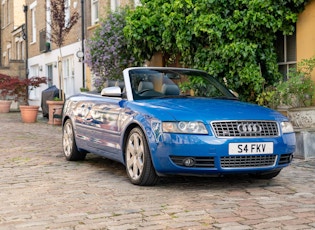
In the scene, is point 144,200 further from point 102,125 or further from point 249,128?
point 102,125

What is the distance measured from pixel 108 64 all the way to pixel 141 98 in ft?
28.8

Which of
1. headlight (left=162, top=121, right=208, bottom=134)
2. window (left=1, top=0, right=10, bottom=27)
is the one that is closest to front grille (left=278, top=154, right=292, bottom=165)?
headlight (left=162, top=121, right=208, bottom=134)

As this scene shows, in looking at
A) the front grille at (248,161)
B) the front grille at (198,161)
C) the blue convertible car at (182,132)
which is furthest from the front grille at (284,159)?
the front grille at (198,161)

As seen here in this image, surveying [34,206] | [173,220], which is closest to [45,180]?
[34,206]

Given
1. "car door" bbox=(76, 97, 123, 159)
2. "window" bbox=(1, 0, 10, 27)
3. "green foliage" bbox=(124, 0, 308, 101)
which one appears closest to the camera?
"car door" bbox=(76, 97, 123, 159)

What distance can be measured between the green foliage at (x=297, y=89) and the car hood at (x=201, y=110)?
302cm

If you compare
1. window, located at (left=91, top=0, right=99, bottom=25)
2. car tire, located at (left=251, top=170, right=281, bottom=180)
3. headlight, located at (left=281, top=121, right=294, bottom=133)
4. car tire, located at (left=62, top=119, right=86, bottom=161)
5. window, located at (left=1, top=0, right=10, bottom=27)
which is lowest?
car tire, located at (left=251, top=170, right=281, bottom=180)

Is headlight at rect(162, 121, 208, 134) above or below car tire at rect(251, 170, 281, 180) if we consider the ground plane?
above

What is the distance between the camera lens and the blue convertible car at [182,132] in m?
5.80

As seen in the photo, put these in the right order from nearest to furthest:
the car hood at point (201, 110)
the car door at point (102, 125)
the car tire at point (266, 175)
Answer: the car hood at point (201, 110)
the car tire at point (266, 175)
the car door at point (102, 125)

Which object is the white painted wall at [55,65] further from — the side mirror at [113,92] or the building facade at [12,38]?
the side mirror at [113,92]

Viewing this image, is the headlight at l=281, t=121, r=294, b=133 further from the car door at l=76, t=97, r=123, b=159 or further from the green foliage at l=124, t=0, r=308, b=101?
the green foliage at l=124, t=0, r=308, b=101

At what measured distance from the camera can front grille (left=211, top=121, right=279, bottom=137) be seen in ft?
19.1

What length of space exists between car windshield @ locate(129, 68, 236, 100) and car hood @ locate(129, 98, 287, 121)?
0.35 meters
